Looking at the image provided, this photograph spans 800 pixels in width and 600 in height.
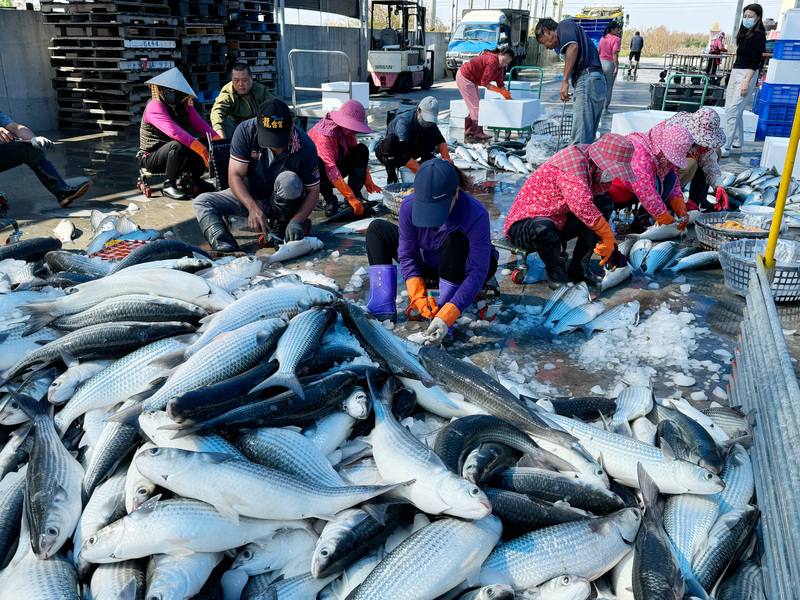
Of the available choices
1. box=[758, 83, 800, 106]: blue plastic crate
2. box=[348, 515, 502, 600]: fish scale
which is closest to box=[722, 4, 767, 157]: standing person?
box=[758, 83, 800, 106]: blue plastic crate

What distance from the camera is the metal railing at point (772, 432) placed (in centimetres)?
213

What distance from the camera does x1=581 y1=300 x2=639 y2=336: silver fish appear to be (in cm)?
452

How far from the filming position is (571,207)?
491 cm

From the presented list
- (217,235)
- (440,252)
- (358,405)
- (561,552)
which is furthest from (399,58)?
(561,552)

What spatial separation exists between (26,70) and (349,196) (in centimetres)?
807

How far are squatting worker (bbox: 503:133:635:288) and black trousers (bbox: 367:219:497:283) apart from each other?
0.58 meters

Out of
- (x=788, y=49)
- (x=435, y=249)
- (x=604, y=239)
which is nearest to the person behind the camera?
(x=435, y=249)

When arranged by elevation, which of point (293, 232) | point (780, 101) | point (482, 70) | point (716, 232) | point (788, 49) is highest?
point (788, 49)

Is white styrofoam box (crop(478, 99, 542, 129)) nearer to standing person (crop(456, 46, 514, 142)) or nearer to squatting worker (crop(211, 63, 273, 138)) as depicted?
standing person (crop(456, 46, 514, 142))

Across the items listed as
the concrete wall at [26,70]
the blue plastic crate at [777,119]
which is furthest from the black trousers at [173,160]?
the blue plastic crate at [777,119]

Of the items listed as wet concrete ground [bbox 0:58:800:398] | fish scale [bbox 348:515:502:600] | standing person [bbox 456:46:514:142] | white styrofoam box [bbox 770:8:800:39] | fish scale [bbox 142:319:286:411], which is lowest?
wet concrete ground [bbox 0:58:800:398]

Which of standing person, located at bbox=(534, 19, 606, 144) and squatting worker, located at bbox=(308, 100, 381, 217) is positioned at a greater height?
standing person, located at bbox=(534, 19, 606, 144)

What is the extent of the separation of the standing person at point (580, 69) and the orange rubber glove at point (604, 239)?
412cm

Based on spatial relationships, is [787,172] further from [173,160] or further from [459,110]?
[459,110]
